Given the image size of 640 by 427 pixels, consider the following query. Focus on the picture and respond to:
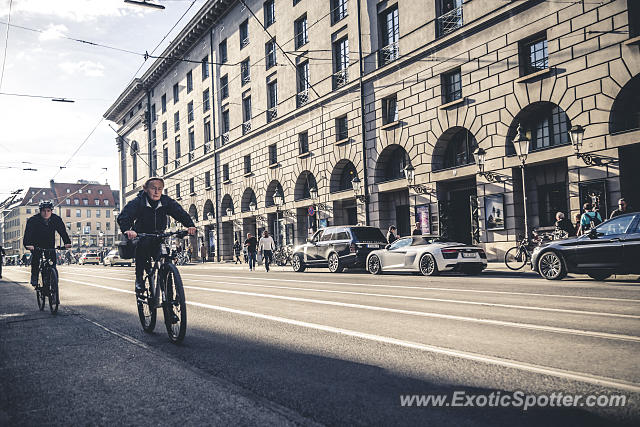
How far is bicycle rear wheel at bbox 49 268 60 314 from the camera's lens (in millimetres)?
8164

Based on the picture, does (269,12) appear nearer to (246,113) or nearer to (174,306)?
(246,113)

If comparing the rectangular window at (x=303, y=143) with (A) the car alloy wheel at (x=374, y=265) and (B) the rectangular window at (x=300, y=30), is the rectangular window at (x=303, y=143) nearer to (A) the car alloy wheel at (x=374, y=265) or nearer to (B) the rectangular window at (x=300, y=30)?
(B) the rectangular window at (x=300, y=30)

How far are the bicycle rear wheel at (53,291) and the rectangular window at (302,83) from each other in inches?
921

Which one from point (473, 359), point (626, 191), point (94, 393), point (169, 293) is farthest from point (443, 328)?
point (626, 191)

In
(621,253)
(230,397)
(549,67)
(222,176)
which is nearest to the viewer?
(230,397)

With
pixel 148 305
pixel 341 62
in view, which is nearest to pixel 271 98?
pixel 341 62

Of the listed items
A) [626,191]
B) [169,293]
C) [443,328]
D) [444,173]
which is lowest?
[443,328]

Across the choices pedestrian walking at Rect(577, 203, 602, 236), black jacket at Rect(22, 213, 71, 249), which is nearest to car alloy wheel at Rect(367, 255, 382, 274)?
pedestrian walking at Rect(577, 203, 602, 236)

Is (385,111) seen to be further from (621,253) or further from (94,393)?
(94,393)

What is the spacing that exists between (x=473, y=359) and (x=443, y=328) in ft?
5.02

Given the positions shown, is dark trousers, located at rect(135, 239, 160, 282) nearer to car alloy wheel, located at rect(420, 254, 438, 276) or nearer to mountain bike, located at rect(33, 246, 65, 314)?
mountain bike, located at rect(33, 246, 65, 314)

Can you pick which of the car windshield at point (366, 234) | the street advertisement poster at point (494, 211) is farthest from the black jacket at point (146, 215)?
the street advertisement poster at point (494, 211)

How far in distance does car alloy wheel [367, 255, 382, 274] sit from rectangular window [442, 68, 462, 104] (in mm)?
8125

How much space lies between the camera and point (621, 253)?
35.1 ft
